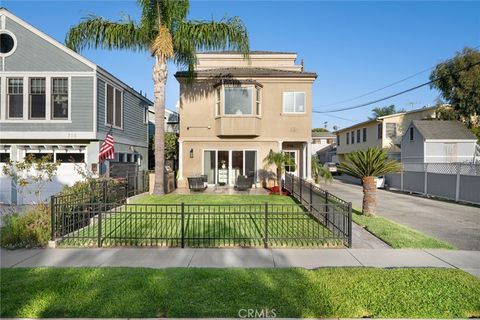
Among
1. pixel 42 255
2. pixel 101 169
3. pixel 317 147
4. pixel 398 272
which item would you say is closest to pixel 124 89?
pixel 101 169

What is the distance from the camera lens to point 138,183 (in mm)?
14750

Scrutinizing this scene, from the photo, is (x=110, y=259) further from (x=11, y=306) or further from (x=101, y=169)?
(x=101, y=169)

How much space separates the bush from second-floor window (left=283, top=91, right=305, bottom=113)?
45.2 feet

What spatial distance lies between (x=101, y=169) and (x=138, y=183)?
1823mm

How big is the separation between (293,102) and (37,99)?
43.3ft

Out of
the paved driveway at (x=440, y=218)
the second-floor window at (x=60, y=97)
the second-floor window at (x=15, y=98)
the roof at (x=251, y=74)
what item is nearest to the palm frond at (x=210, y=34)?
the roof at (x=251, y=74)

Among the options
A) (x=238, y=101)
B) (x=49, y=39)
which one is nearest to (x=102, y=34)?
(x=49, y=39)

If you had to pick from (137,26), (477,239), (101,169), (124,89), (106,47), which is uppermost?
(137,26)

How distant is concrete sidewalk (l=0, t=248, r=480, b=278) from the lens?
18.2 ft

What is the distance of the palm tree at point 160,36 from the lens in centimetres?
Result: 1395

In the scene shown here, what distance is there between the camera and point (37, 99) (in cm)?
1354

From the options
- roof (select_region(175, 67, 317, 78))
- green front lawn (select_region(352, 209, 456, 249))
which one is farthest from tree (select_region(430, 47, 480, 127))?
green front lawn (select_region(352, 209, 456, 249))

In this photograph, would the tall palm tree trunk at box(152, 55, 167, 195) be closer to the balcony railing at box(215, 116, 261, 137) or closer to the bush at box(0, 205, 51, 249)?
the balcony railing at box(215, 116, 261, 137)

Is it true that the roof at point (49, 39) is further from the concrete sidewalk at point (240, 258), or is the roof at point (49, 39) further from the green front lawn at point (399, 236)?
the green front lawn at point (399, 236)
